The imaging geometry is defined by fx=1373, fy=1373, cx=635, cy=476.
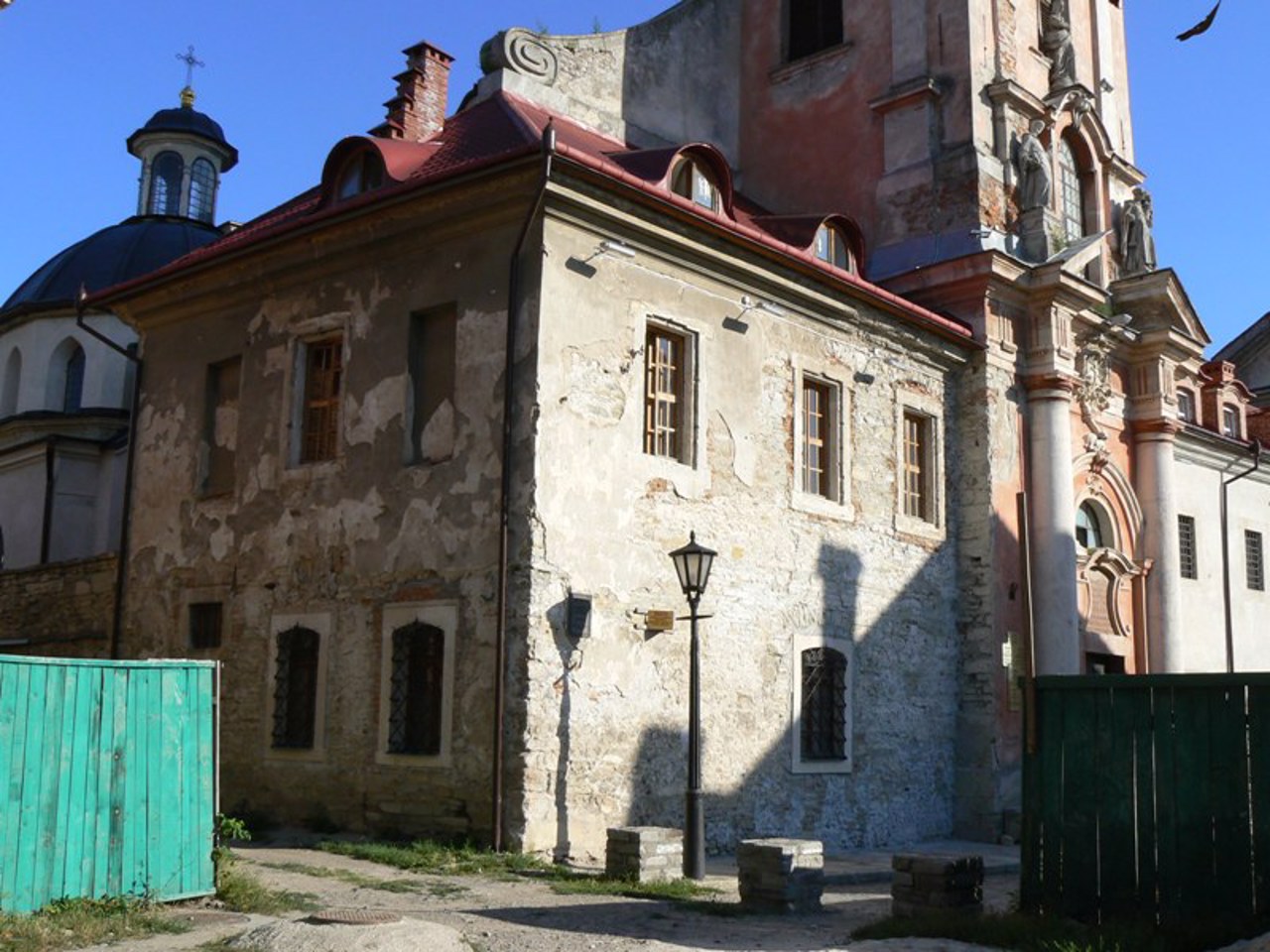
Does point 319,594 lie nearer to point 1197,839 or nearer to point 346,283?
point 346,283

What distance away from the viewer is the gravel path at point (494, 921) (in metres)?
8.28

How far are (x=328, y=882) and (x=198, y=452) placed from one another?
7765 millimetres

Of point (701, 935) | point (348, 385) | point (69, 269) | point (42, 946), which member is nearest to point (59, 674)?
point (42, 946)

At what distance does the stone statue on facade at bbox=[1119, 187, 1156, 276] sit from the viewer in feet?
77.0

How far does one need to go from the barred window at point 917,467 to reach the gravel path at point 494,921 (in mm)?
7193

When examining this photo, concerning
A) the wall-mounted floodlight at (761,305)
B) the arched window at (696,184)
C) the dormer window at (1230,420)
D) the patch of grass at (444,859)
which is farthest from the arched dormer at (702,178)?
the dormer window at (1230,420)

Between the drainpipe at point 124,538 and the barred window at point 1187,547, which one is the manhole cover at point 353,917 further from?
the barred window at point 1187,547

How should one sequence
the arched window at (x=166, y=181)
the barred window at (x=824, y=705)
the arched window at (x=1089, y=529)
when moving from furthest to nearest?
the arched window at (x=166, y=181) < the arched window at (x=1089, y=529) < the barred window at (x=824, y=705)

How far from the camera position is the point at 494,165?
13969 millimetres

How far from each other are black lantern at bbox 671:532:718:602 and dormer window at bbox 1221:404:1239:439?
61.7 ft

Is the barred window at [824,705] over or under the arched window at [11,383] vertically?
under

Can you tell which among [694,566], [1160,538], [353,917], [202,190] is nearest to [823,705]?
[694,566]

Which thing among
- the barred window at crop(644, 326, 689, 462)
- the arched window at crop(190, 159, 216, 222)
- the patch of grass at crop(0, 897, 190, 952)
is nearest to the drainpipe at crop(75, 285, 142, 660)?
the barred window at crop(644, 326, 689, 462)

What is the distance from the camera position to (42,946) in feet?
26.6
